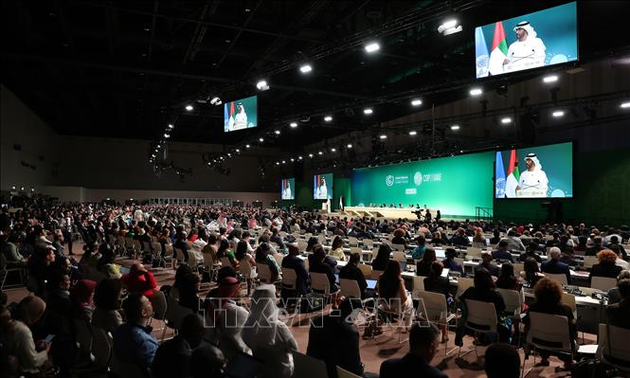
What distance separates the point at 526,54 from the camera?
8.72 metres

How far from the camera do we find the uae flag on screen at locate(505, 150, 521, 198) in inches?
725

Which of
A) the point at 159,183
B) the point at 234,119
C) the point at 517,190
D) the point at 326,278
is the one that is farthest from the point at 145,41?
the point at 159,183

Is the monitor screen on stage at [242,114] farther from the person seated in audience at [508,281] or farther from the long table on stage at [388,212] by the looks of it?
the long table on stage at [388,212]

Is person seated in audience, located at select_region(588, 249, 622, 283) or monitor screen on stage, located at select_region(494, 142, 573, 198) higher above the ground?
monitor screen on stage, located at select_region(494, 142, 573, 198)

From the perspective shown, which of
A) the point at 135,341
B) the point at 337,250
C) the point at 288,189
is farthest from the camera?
the point at 288,189

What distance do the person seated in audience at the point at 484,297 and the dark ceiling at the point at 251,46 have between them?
5.71 meters

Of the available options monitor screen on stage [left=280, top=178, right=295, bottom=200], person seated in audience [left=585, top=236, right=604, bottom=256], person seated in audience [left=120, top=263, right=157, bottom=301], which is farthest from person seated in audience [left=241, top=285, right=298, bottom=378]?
monitor screen on stage [left=280, top=178, right=295, bottom=200]

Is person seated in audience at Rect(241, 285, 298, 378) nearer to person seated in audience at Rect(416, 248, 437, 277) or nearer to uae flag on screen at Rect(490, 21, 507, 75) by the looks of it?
person seated in audience at Rect(416, 248, 437, 277)

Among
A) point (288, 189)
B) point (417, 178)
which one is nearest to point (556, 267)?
point (417, 178)

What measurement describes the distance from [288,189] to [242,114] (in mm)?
27770

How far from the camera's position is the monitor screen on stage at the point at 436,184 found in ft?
74.0

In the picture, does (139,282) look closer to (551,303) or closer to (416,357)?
(416,357)

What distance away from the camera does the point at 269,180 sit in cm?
4759

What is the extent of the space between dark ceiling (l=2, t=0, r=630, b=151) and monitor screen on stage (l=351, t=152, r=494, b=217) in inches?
156
